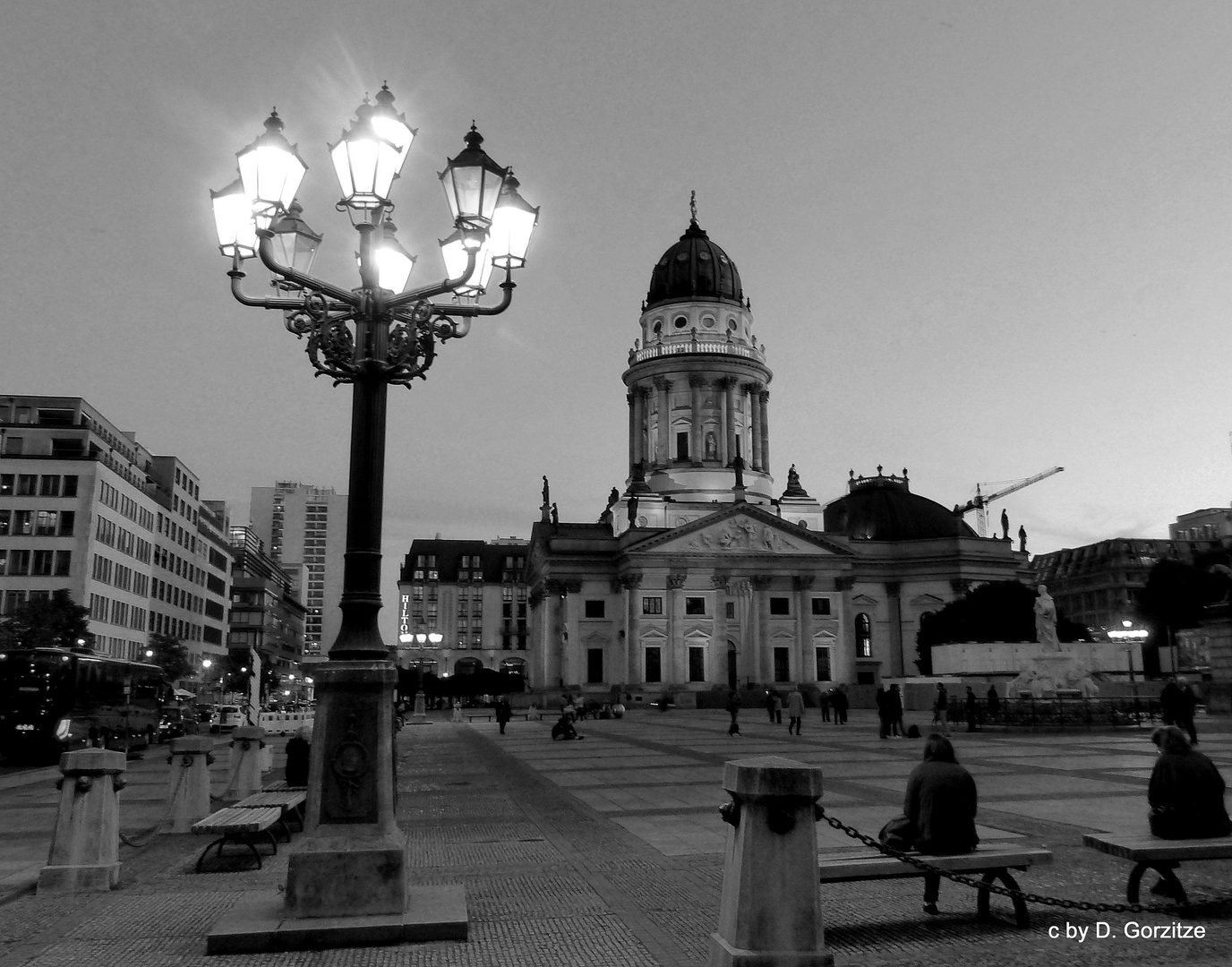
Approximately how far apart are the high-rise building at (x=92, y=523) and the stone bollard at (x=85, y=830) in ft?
189

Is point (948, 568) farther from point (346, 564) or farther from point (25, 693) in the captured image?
point (346, 564)

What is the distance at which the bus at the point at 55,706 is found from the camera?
30.8m

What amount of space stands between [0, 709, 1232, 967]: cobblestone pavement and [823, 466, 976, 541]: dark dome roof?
3333 inches

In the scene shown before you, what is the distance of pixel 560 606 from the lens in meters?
93.0

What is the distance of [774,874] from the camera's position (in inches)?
255

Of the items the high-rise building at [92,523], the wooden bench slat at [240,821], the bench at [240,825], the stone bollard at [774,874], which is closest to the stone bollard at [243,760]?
the bench at [240,825]

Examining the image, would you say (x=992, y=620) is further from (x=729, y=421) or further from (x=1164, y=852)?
(x=1164, y=852)

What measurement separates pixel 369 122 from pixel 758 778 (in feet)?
22.2

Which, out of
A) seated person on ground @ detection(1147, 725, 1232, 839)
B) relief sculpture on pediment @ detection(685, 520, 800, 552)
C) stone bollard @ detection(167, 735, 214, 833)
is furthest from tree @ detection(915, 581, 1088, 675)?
seated person on ground @ detection(1147, 725, 1232, 839)

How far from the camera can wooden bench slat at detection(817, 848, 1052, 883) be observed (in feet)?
26.7

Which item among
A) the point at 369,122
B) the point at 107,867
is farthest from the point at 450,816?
the point at 369,122

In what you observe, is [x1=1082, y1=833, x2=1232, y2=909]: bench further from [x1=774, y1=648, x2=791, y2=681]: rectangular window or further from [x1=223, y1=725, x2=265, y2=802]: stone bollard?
[x1=774, y1=648, x2=791, y2=681]: rectangular window

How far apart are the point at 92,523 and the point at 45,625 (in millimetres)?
17000

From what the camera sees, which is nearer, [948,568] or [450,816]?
[450,816]
